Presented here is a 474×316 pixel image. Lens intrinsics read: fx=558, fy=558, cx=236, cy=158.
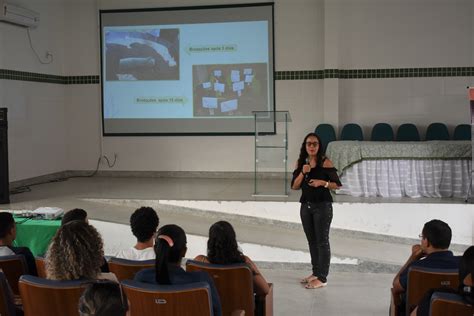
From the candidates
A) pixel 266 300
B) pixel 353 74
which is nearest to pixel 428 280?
pixel 266 300

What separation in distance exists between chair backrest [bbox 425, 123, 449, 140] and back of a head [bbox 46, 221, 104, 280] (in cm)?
740

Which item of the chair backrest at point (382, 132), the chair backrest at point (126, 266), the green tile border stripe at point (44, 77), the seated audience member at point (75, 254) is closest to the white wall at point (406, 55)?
the chair backrest at point (382, 132)

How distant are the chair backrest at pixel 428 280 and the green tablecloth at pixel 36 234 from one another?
272 centimetres

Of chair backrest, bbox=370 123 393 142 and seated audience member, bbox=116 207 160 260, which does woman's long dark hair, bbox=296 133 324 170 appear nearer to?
seated audience member, bbox=116 207 160 260

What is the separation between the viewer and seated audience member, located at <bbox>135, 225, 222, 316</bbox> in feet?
8.11

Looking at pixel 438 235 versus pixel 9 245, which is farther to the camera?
pixel 9 245

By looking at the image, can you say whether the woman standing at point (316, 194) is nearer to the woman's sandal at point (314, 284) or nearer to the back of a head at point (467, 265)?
the woman's sandal at point (314, 284)

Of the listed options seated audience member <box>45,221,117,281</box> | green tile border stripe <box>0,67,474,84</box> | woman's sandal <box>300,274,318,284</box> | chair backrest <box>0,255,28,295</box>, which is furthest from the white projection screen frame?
seated audience member <box>45,221,117,281</box>

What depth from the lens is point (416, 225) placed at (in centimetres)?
641

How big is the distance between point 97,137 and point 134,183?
1.53 m

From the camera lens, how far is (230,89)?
9.68 meters

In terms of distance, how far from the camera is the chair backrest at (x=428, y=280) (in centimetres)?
292

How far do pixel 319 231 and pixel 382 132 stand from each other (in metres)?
4.55

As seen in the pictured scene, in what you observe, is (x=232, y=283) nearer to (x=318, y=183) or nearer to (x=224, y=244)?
(x=224, y=244)
